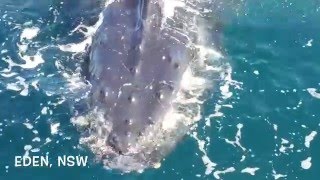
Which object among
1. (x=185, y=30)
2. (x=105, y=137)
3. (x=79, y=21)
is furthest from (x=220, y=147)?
(x=79, y=21)

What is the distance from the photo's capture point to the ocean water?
21.0 metres

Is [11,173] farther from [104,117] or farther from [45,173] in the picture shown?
[104,117]

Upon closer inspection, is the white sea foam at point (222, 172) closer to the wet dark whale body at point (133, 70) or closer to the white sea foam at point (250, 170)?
the white sea foam at point (250, 170)

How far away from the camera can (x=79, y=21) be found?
26.9m

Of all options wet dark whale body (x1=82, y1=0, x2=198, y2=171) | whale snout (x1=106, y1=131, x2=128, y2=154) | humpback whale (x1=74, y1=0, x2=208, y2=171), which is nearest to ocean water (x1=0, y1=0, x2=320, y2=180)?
humpback whale (x1=74, y1=0, x2=208, y2=171)

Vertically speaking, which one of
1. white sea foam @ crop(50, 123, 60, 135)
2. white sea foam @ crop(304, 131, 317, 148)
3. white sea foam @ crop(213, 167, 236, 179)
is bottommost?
white sea foam @ crop(213, 167, 236, 179)

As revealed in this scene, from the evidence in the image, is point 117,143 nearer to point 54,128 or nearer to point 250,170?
point 54,128

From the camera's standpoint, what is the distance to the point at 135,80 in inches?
870

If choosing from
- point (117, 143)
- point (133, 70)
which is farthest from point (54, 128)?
point (133, 70)

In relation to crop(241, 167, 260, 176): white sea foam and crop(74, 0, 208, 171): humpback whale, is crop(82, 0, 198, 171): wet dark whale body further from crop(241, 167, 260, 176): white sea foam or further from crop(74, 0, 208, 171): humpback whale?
crop(241, 167, 260, 176): white sea foam

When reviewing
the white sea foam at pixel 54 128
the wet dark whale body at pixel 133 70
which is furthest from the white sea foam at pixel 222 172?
the white sea foam at pixel 54 128

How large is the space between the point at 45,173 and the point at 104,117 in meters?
2.68

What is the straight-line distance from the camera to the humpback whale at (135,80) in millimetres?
20984

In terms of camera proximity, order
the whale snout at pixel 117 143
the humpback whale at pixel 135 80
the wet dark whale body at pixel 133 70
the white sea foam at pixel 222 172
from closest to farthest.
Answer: the white sea foam at pixel 222 172 < the whale snout at pixel 117 143 < the humpback whale at pixel 135 80 < the wet dark whale body at pixel 133 70
